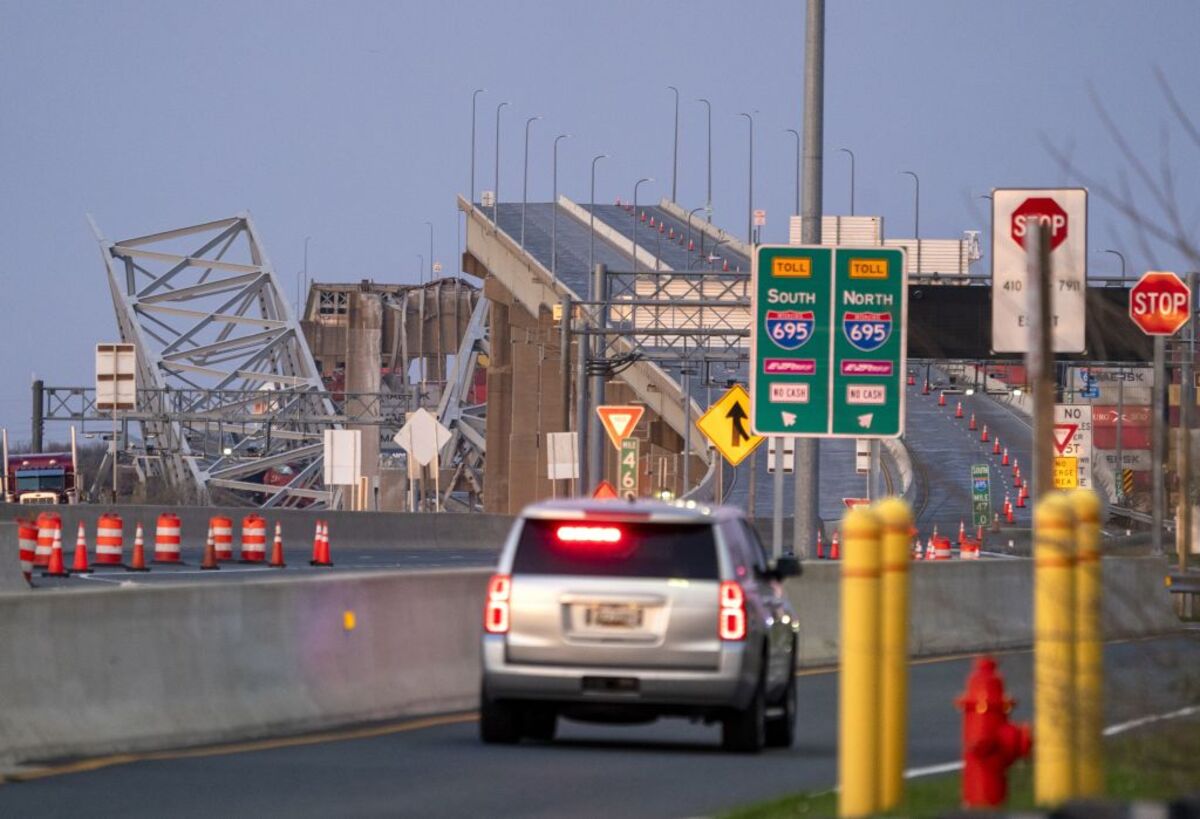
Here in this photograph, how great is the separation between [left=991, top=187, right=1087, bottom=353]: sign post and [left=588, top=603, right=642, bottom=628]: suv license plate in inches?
122

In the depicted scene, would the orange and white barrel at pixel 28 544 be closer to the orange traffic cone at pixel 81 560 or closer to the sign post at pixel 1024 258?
the orange traffic cone at pixel 81 560

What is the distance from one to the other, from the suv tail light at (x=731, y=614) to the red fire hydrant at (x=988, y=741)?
5.18 m

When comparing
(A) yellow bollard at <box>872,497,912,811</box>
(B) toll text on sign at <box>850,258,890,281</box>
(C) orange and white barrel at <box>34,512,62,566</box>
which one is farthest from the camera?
(C) orange and white barrel at <box>34,512,62,566</box>

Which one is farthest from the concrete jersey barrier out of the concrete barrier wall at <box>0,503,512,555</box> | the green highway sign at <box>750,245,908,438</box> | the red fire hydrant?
the red fire hydrant

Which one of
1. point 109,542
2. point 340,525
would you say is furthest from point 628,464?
point 109,542

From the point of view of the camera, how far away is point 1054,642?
7.86m

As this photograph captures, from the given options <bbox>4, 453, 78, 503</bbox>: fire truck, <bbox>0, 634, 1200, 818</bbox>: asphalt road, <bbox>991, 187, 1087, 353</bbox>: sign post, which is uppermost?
<bbox>991, 187, 1087, 353</bbox>: sign post

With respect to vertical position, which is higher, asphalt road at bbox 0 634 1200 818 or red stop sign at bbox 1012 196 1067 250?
red stop sign at bbox 1012 196 1067 250

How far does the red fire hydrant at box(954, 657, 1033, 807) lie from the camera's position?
9.00 metres

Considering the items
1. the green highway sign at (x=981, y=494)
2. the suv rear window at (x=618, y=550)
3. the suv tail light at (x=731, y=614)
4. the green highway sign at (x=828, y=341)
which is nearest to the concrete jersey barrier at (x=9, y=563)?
the green highway sign at (x=828, y=341)

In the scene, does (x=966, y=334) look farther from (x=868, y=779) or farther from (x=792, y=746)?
(x=868, y=779)

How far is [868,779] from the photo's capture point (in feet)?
27.8

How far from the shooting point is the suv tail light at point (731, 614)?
47.2 feet

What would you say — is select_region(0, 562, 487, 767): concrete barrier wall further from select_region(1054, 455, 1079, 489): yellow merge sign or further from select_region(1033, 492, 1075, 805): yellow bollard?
select_region(1054, 455, 1079, 489): yellow merge sign
